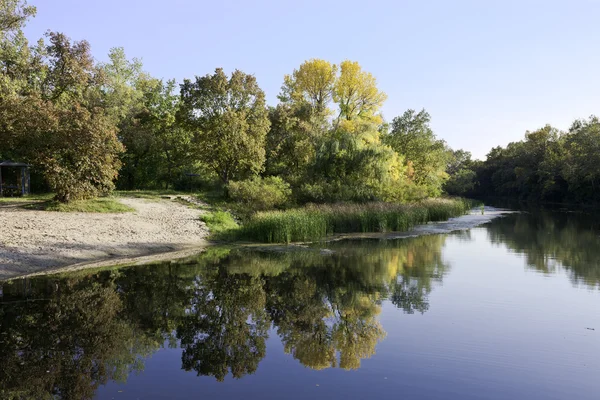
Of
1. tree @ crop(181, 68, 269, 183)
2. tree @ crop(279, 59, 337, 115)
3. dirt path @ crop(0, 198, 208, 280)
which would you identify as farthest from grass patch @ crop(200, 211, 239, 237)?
tree @ crop(279, 59, 337, 115)

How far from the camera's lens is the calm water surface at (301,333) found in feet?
23.0

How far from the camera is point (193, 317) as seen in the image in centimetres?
1023

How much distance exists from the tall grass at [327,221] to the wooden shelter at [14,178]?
16.1 m

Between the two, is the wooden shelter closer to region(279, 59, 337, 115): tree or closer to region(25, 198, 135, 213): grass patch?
region(25, 198, 135, 213): grass patch

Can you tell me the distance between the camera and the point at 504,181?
294 ft

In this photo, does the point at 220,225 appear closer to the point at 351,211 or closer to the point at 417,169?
the point at 351,211

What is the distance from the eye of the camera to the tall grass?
2278cm

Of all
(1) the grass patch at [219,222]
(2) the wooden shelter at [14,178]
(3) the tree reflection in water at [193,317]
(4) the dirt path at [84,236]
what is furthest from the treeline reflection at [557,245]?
(2) the wooden shelter at [14,178]

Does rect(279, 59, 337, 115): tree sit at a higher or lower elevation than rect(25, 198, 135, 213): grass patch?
higher

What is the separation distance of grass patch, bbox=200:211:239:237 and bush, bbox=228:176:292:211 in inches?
104

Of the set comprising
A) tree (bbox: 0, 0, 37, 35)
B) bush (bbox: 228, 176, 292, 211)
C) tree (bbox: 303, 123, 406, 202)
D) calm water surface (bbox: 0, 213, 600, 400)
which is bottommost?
calm water surface (bbox: 0, 213, 600, 400)

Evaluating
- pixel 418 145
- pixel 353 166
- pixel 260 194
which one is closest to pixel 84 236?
pixel 260 194

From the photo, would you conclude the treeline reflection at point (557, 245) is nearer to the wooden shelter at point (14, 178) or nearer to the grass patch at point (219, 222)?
the grass patch at point (219, 222)

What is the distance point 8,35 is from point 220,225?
14.9 m
